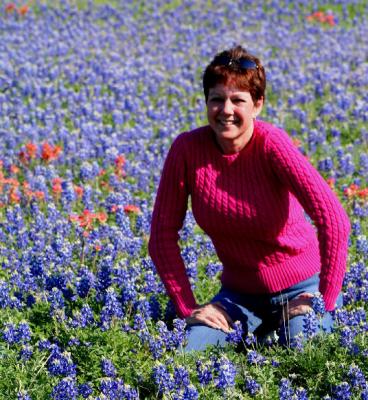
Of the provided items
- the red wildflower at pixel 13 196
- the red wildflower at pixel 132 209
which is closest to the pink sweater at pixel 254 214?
the red wildflower at pixel 132 209

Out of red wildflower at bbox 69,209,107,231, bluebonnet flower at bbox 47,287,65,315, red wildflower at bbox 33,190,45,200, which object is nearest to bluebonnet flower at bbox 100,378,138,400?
bluebonnet flower at bbox 47,287,65,315

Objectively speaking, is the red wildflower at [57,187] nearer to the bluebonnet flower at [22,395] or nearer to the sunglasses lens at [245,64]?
the sunglasses lens at [245,64]

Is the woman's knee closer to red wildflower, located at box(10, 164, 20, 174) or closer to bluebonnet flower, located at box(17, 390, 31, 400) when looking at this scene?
bluebonnet flower, located at box(17, 390, 31, 400)

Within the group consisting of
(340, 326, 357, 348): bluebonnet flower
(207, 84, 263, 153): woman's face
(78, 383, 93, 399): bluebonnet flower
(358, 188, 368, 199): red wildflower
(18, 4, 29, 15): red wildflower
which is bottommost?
(78, 383, 93, 399): bluebonnet flower

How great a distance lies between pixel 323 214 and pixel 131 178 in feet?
12.9

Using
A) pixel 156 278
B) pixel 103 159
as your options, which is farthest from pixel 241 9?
pixel 156 278

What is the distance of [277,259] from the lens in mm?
5754

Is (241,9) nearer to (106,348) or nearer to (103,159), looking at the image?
(103,159)

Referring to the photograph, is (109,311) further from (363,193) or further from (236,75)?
(363,193)

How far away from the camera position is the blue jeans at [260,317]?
559 centimetres

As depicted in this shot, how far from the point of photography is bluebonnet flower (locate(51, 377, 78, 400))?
4957 mm

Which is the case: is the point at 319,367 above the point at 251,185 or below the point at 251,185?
below

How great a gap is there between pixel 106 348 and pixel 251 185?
138cm

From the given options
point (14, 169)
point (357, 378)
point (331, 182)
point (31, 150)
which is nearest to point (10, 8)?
point (31, 150)
